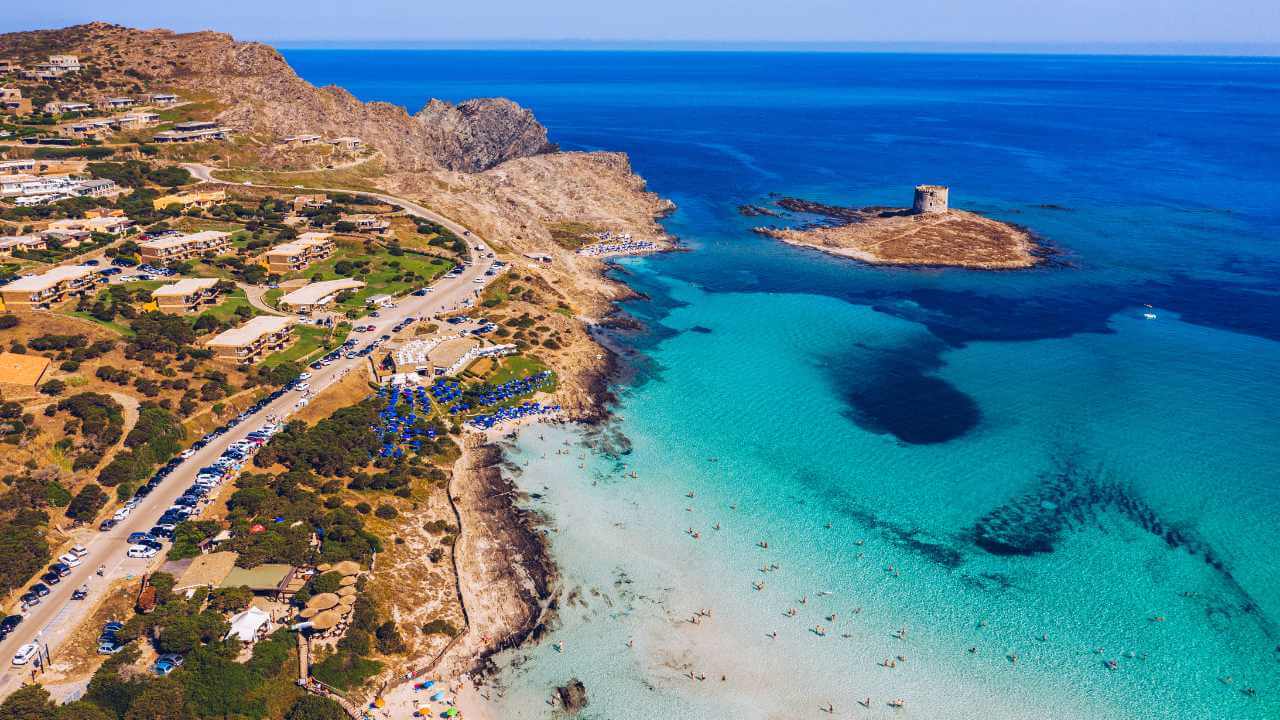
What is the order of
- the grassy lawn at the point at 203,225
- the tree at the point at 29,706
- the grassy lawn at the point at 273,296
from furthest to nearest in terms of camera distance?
the grassy lawn at the point at 203,225
the grassy lawn at the point at 273,296
the tree at the point at 29,706

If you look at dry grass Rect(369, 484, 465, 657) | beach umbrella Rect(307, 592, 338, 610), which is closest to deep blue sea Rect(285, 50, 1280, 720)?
dry grass Rect(369, 484, 465, 657)

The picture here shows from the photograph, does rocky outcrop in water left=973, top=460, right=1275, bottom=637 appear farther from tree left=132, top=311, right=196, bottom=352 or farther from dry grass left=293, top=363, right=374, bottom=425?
tree left=132, top=311, right=196, bottom=352

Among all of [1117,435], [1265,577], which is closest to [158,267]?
[1117,435]

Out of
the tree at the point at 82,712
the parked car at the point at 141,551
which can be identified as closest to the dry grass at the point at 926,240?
the parked car at the point at 141,551

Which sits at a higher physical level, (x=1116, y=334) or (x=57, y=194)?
(x=57, y=194)

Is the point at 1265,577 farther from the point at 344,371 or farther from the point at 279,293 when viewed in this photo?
the point at 279,293

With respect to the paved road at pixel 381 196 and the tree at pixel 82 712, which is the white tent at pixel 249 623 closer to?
the tree at pixel 82 712

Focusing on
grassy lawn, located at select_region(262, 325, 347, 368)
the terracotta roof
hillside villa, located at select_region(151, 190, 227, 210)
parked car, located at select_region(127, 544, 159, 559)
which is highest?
hillside villa, located at select_region(151, 190, 227, 210)
